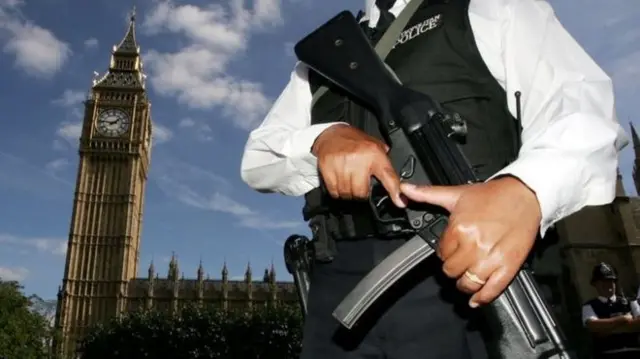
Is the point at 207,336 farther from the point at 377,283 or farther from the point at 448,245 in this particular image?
the point at 448,245

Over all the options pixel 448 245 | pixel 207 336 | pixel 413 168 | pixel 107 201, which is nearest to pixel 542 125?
pixel 413 168

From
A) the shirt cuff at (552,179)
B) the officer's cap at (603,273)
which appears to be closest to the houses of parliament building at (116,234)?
the officer's cap at (603,273)

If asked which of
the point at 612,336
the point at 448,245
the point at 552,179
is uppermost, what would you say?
the point at 552,179

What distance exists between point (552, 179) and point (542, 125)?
19 cm

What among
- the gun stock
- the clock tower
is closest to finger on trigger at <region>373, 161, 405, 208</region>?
the gun stock

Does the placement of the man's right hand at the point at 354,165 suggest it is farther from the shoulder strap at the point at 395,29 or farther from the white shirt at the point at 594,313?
the white shirt at the point at 594,313

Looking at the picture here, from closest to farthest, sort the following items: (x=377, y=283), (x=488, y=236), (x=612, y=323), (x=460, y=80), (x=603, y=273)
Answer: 1. (x=488, y=236)
2. (x=377, y=283)
3. (x=460, y=80)
4. (x=612, y=323)
5. (x=603, y=273)

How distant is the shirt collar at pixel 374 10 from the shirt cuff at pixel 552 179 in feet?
2.36

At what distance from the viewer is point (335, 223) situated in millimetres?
1435

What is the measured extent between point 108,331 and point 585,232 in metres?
22.6

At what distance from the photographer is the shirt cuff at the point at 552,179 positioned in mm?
972

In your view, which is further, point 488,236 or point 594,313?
point 594,313

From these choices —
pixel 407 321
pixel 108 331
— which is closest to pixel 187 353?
pixel 108 331

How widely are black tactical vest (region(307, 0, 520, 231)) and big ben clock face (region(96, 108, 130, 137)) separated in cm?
4939
